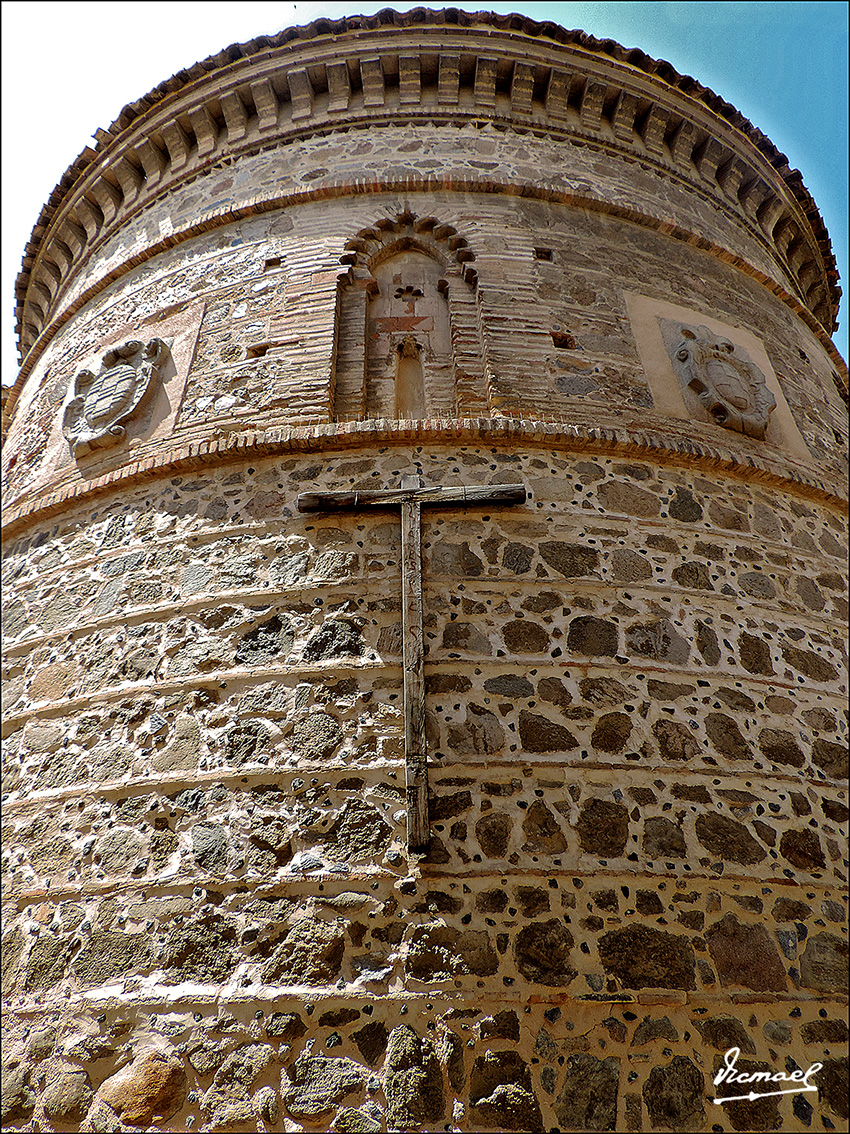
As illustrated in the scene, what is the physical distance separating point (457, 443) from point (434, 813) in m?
2.09

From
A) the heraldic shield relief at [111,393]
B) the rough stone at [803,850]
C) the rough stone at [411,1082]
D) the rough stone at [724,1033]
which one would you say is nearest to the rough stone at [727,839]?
the rough stone at [803,850]

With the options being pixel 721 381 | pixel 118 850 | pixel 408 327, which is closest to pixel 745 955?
pixel 118 850

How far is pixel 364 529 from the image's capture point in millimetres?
4008

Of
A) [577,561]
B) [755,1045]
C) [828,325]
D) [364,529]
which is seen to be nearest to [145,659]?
[364,529]

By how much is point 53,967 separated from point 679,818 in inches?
111

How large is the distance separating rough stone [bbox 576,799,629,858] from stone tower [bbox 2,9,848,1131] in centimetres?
1

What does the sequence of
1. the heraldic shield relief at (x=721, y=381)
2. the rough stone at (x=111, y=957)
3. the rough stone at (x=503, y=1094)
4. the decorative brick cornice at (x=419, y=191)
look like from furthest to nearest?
the decorative brick cornice at (x=419, y=191) → the heraldic shield relief at (x=721, y=381) → the rough stone at (x=111, y=957) → the rough stone at (x=503, y=1094)

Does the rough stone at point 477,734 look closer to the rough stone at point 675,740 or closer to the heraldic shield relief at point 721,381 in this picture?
the rough stone at point 675,740

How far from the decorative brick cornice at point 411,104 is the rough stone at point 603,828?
5959 millimetres

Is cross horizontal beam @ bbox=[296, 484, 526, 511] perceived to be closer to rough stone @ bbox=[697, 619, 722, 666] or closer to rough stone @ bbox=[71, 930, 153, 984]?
rough stone @ bbox=[697, 619, 722, 666]

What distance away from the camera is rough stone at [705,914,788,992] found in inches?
117

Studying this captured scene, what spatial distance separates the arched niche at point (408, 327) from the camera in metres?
4.77

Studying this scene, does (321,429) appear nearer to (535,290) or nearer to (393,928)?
(535,290)

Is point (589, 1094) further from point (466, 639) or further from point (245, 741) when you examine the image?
point (245, 741)
